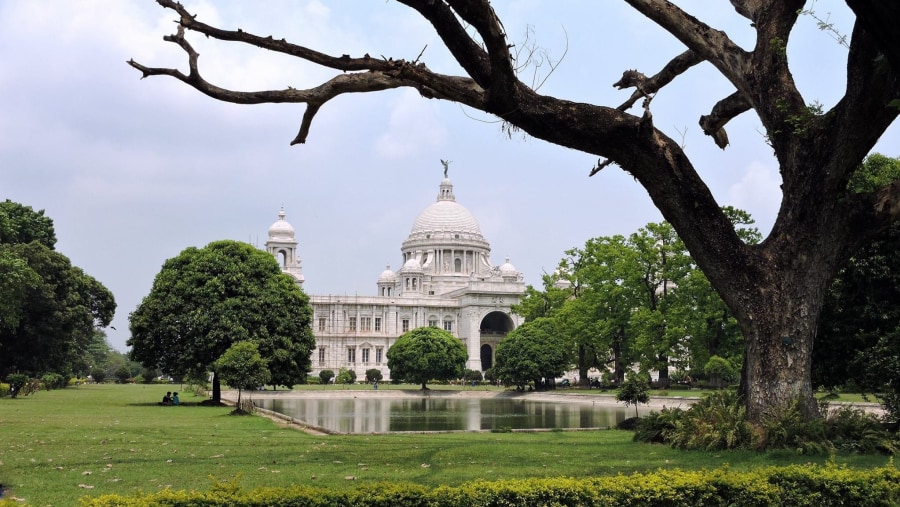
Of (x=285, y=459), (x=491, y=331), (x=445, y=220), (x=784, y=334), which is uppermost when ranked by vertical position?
(x=445, y=220)

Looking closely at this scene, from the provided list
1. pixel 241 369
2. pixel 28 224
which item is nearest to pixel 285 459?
pixel 241 369

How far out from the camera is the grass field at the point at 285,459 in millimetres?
8945

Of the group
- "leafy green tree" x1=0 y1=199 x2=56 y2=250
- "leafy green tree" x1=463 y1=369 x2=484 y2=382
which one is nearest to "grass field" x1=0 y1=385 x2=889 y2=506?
"leafy green tree" x1=0 y1=199 x2=56 y2=250

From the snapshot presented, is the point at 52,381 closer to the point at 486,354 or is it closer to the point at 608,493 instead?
the point at 608,493

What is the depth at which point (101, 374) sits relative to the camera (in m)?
69.9

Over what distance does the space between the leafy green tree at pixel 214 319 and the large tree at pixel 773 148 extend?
69.7 feet

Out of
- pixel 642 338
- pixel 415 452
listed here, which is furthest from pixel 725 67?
pixel 642 338

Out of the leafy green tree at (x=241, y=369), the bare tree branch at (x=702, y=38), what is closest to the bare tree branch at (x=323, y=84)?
the bare tree branch at (x=702, y=38)

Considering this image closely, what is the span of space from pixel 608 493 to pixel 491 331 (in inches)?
3515

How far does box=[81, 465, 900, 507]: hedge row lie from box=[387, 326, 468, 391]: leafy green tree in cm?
4671

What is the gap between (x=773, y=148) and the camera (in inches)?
483

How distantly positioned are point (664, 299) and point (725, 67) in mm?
29952

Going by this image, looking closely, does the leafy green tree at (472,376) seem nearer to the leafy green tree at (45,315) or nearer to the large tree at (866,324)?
the leafy green tree at (45,315)

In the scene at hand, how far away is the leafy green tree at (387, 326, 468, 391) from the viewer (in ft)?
179
